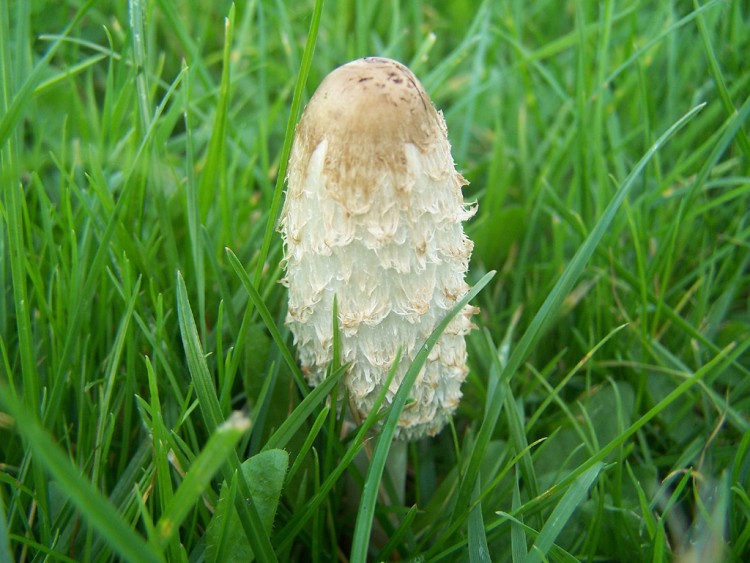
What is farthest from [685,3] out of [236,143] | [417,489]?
[417,489]

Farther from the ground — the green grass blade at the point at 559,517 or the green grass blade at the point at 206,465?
the green grass blade at the point at 206,465

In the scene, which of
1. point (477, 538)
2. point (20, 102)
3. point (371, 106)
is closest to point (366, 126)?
point (371, 106)

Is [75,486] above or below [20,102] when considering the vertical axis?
below

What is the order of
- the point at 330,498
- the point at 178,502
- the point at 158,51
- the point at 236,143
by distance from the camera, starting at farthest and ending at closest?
the point at 158,51, the point at 236,143, the point at 330,498, the point at 178,502

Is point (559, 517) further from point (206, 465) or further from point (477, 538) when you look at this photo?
point (206, 465)

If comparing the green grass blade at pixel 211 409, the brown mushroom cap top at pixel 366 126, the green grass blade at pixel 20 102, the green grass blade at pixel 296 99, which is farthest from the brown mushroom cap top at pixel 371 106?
the green grass blade at pixel 20 102

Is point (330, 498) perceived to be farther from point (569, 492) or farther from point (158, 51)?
point (158, 51)

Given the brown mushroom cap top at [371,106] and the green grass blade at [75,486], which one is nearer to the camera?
the green grass blade at [75,486]

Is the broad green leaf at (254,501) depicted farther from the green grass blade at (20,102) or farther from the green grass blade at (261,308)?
the green grass blade at (20,102)
